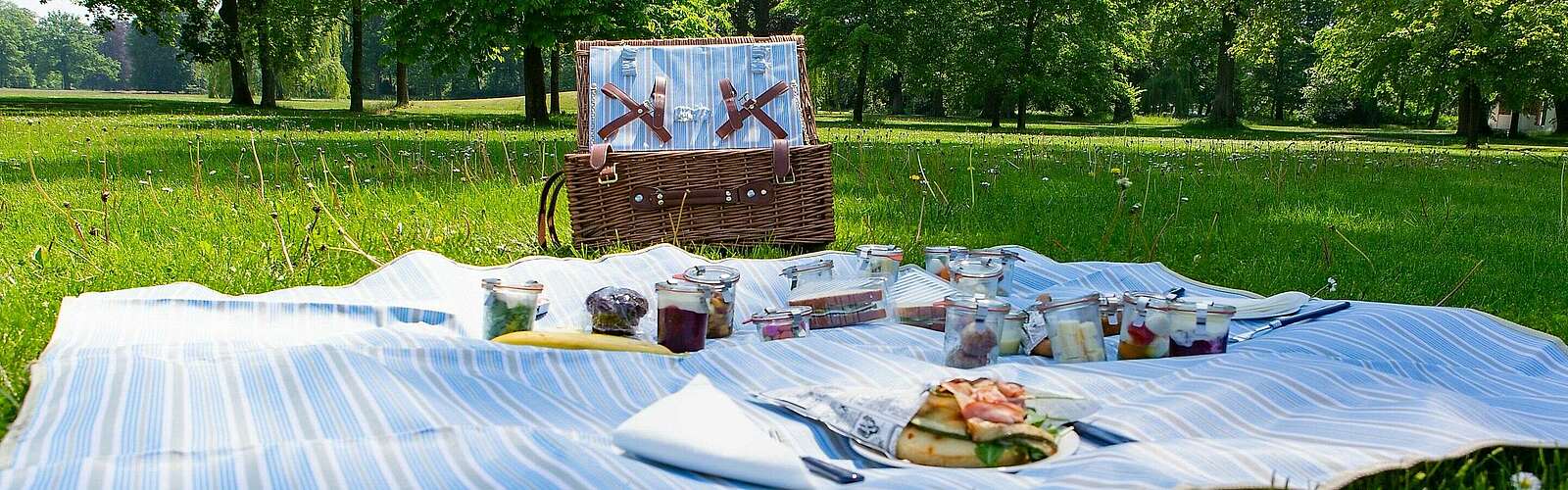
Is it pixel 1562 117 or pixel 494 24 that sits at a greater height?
pixel 494 24

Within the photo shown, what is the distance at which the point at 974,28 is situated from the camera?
101 ft

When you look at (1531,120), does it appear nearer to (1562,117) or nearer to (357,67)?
(1562,117)

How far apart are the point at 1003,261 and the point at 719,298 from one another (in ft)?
3.60

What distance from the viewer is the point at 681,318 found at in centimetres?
326

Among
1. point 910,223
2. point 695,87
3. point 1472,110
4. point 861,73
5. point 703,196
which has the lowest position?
point 910,223

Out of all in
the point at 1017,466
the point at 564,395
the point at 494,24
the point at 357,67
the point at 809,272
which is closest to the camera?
the point at 1017,466

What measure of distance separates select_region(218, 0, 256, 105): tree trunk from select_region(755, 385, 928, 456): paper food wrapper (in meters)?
30.0

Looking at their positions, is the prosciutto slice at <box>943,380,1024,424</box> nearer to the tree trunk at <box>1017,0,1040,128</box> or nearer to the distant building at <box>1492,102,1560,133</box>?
the tree trunk at <box>1017,0,1040,128</box>

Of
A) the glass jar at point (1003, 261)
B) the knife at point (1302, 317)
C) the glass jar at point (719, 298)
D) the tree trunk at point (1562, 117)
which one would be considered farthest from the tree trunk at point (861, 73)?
the glass jar at point (719, 298)

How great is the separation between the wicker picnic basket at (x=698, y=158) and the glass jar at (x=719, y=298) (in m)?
1.71

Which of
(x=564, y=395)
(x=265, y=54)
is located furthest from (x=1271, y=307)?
(x=265, y=54)

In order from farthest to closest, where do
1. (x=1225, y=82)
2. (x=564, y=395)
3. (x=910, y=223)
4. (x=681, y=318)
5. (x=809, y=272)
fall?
(x=1225, y=82) → (x=910, y=223) → (x=809, y=272) → (x=681, y=318) → (x=564, y=395)

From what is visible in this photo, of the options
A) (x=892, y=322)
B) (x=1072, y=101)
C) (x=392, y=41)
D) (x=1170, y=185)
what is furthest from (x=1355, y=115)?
(x=892, y=322)

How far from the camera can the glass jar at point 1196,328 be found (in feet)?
10.0
